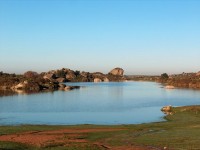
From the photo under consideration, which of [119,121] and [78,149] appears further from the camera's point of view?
[119,121]

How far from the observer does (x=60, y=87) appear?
19788cm

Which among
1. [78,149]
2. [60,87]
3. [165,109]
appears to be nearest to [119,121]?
[165,109]

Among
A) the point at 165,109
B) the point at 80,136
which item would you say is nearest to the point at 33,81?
the point at 165,109

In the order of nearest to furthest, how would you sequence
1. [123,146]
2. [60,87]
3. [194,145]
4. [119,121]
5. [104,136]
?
[194,145], [123,146], [104,136], [119,121], [60,87]

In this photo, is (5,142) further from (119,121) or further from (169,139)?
(119,121)

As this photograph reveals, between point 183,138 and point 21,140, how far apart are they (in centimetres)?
1565

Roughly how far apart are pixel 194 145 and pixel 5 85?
18418 cm

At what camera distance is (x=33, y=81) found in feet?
654

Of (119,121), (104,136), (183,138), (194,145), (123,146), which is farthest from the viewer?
(119,121)

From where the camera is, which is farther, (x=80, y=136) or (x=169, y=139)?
(x=80, y=136)

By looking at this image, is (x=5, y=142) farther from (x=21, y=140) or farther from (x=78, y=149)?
(x=78, y=149)

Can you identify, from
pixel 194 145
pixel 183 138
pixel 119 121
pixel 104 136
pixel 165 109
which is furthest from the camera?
pixel 165 109

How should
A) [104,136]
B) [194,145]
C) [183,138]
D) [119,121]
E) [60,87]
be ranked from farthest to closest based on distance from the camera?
[60,87]
[119,121]
[104,136]
[183,138]
[194,145]

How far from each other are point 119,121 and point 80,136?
23320 mm
